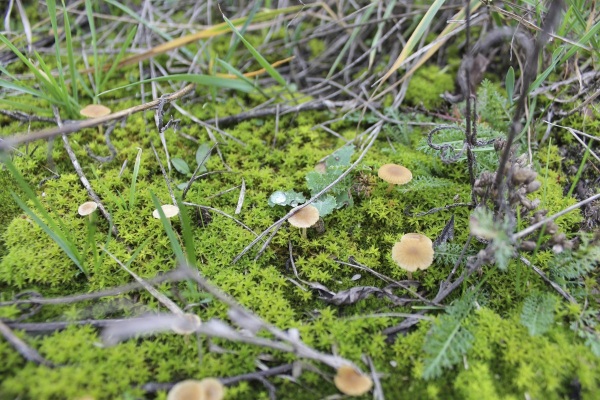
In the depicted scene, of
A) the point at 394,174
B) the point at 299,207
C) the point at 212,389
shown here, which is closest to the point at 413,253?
the point at 394,174

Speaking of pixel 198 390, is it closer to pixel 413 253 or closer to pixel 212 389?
pixel 212 389

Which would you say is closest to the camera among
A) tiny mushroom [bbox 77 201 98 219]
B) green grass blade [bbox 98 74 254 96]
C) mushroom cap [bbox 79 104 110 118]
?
tiny mushroom [bbox 77 201 98 219]

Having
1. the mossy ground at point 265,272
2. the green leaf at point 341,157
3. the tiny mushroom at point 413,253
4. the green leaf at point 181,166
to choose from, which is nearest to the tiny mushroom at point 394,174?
the mossy ground at point 265,272

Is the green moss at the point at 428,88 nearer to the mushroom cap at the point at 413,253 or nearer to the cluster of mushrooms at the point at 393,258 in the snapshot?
the cluster of mushrooms at the point at 393,258

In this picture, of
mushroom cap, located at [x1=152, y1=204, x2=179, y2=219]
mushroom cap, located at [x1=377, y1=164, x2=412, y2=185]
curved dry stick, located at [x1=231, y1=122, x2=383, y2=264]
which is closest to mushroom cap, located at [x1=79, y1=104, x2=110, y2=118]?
mushroom cap, located at [x1=152, y1=204, x2=179, y2=219]

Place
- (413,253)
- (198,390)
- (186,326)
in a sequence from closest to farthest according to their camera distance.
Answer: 1. (198,390)
2. (186,326)
3. (413,253)

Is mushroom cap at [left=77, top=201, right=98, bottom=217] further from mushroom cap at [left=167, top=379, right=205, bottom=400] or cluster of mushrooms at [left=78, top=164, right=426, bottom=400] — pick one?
mushroom cap at [left=167, top=379, right=205, bottom=400]
